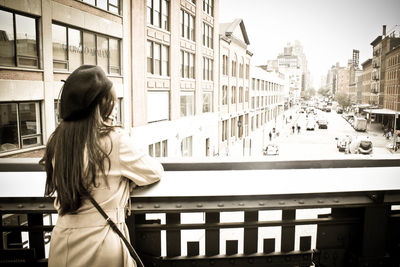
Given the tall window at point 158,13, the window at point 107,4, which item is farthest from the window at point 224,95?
the window at point 107,4

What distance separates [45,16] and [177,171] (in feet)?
24.6

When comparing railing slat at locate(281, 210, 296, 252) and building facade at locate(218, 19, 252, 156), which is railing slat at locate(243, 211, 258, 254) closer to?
railing slat at locate(281, 210, 296, 252)

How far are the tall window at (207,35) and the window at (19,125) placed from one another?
1313cm

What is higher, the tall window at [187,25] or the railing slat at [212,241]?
the tall window at [187,25]

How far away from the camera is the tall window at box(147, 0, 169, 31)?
42.7 ft

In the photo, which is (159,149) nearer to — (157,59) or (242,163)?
(157,59)

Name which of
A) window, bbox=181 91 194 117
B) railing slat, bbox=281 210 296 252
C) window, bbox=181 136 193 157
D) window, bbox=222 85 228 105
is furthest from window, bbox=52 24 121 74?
window, bbox=222 85 228 105

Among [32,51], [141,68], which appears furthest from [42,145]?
[141,68]

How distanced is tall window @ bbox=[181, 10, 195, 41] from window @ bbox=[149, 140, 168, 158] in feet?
19.2

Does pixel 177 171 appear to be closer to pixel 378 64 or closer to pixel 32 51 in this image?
pixel 32 51

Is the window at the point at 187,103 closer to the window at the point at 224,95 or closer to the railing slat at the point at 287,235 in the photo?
the window at the point at 224,95

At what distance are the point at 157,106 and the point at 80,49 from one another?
5.76m

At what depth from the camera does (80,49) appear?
8867 mm

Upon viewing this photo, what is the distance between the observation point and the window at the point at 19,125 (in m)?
6.86
